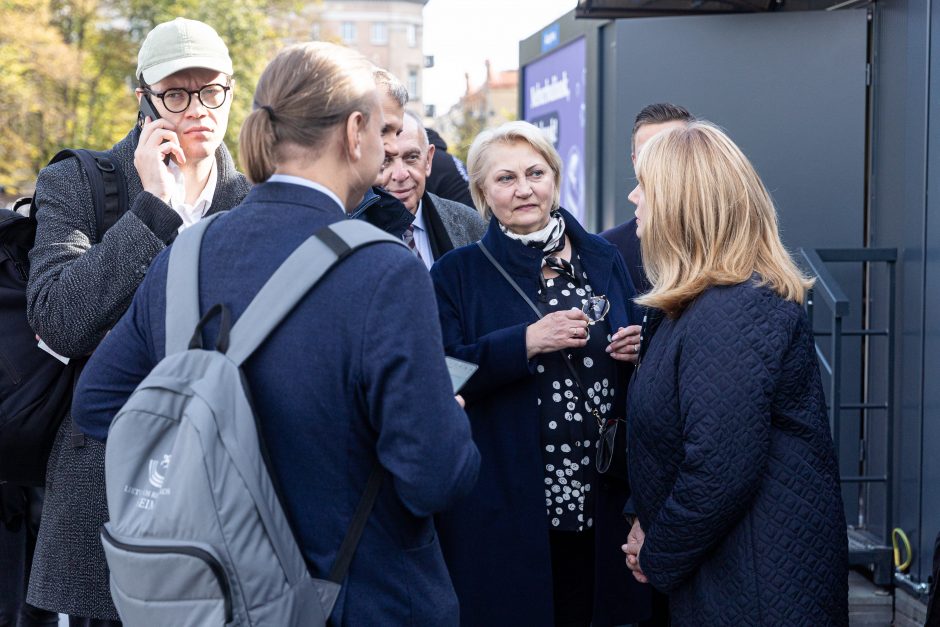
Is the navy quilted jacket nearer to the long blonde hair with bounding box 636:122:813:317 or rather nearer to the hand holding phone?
the long blonde hair with bounding box 636:122:813:317

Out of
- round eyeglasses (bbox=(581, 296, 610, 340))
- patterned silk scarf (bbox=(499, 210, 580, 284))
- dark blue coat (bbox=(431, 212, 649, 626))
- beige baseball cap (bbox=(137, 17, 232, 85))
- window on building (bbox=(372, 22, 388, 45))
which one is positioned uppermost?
window on building (bbox=(372, 22, 388, 45))

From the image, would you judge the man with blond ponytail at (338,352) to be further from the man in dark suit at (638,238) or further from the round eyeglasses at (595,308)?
the man in dark suit at (638,238)

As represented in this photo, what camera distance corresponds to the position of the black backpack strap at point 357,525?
1978 millimetres

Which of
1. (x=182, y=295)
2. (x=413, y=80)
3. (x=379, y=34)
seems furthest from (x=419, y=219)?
(x=413, y=80)

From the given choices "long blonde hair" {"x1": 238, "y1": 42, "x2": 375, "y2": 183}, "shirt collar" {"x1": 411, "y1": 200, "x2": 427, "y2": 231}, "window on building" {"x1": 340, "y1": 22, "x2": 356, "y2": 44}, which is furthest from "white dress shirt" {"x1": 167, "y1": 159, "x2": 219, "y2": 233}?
"window on building" {"x1": 340, "y1": 22, "x2": 356, "y2": 44}

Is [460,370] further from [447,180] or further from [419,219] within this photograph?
[447,180]

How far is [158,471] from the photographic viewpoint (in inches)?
73.2

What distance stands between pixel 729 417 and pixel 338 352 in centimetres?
102

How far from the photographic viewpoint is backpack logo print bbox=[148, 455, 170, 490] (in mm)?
1847

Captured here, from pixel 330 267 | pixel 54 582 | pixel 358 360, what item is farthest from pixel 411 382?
pixel 54 582

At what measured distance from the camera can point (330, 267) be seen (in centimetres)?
191

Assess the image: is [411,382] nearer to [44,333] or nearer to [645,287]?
[44,333]

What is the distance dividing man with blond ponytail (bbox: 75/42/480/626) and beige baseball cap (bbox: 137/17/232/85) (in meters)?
0.79

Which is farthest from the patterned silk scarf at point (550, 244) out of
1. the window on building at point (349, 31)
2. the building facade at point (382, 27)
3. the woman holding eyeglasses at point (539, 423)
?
the window on building at point (349, 31)
